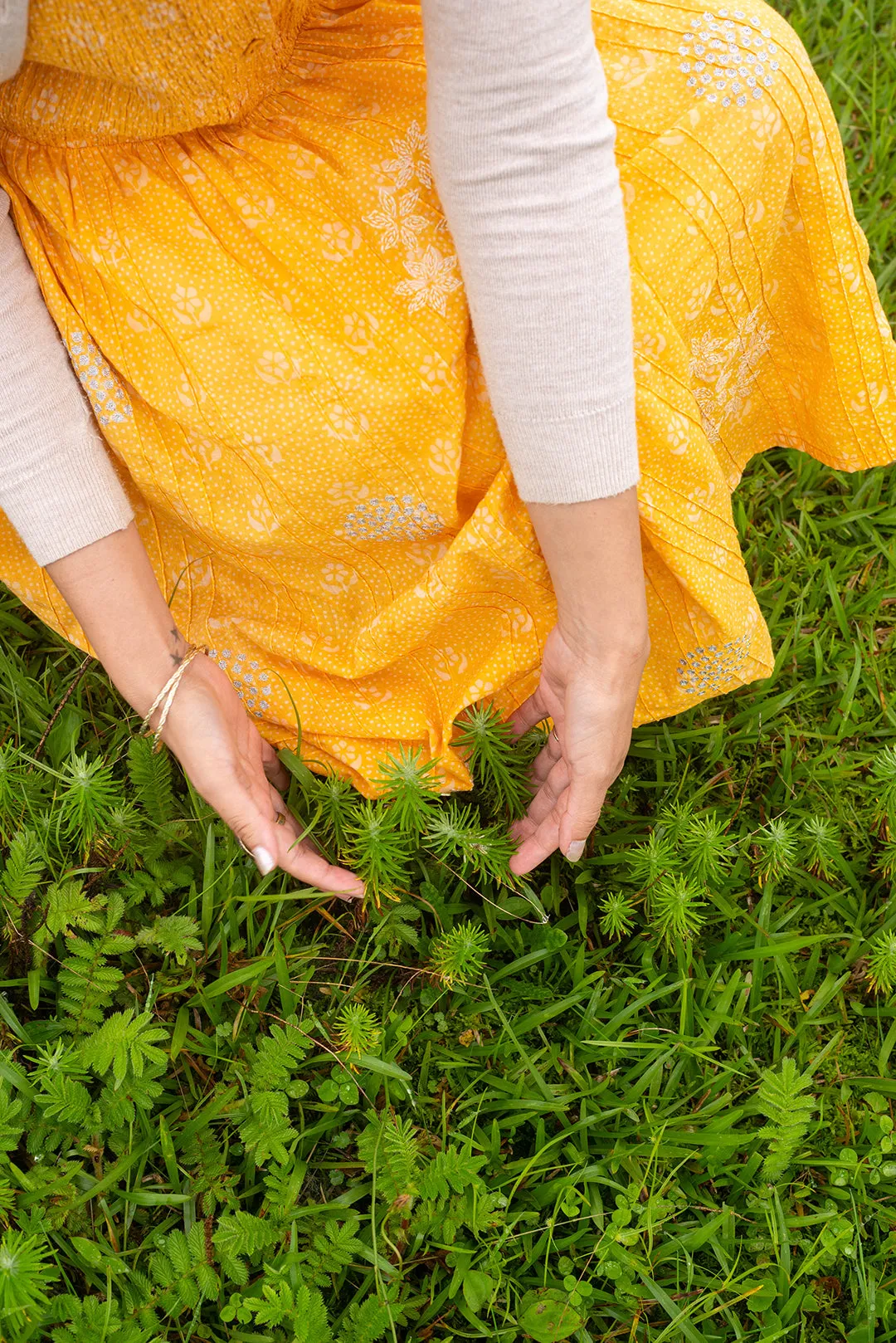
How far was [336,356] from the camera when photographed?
1.31 meters

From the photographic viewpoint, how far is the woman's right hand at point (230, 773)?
4.76 ft

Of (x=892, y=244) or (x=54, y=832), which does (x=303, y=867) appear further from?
(x=892, y=244)

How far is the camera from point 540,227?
3.81 feet

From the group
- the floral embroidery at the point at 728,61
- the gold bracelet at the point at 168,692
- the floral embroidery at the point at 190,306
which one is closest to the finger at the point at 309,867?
the gold bracelet at the point at 168,692

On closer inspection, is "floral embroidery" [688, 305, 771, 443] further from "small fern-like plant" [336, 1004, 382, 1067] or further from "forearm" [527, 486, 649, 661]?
"small fern-like plant" [336, 1004, 382, 1067]

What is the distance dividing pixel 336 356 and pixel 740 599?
2.17 ft

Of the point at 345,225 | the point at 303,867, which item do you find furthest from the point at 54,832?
the point at 345,225

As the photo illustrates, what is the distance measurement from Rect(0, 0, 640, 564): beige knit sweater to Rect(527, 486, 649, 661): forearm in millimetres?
30

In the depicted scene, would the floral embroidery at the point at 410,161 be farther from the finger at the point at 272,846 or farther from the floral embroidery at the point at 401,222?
the finger at the point at 272,846

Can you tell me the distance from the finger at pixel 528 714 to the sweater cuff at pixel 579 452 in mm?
439

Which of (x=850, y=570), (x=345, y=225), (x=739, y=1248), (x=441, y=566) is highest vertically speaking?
(x=345, y=225)

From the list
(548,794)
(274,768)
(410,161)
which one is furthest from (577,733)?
(410,161)

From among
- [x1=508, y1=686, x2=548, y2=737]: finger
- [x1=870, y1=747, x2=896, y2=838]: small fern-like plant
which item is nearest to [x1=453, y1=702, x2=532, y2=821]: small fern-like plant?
[x1=508, y1=686, x2=548, y2=737]: finger

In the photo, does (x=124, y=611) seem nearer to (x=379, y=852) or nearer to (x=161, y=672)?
(x=161, y=672)
